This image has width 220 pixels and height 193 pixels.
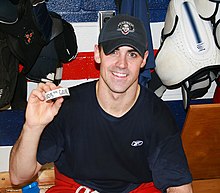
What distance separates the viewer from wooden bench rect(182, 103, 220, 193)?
262cm

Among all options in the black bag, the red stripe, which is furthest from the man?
the red stripe

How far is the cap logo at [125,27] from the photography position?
7.03 ft

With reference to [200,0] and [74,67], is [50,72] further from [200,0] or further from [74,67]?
[200,0]

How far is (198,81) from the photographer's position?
2.67 meters

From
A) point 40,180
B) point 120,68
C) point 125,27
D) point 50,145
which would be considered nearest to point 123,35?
point 125,27

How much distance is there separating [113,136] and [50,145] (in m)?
0.30

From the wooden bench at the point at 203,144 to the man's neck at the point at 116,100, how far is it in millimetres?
477

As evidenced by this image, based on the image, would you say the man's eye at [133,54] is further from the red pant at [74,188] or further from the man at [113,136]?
the red pant at [74,188]

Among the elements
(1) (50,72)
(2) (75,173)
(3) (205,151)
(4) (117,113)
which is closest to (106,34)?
(4) (117,113)

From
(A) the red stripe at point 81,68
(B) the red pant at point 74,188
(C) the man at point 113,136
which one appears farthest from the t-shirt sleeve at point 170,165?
(A) the red stripe at point 81,68

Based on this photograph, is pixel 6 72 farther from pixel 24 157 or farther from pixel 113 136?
pixel 113 136

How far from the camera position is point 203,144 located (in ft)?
9.27

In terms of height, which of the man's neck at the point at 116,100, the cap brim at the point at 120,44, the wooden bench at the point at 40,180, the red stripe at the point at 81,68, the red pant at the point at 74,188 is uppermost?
the cap brim at the point at 120,44

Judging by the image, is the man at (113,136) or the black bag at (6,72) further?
the black bag at (6,72)
